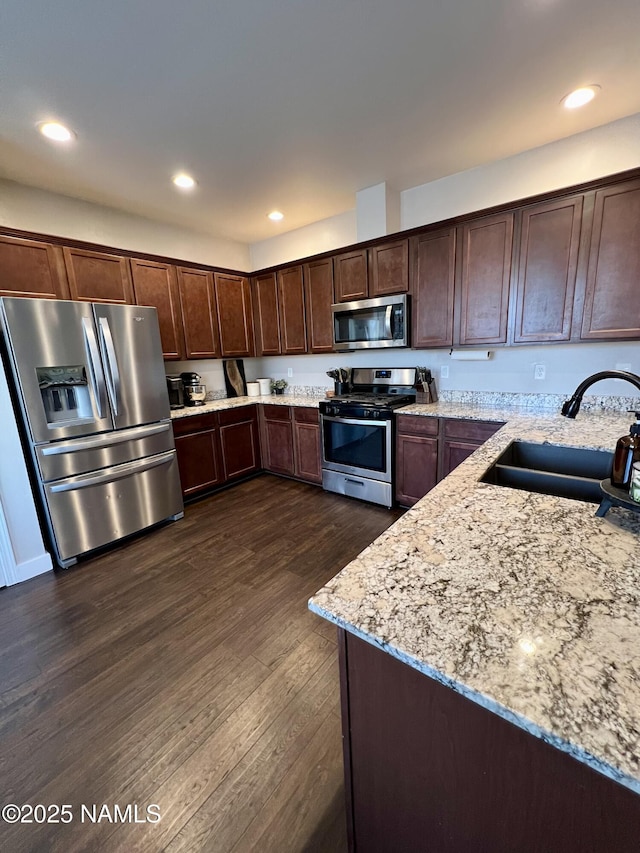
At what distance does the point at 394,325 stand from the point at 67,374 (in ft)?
8.28

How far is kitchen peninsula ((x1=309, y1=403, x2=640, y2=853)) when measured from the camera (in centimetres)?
51

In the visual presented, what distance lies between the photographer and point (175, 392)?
145 inches

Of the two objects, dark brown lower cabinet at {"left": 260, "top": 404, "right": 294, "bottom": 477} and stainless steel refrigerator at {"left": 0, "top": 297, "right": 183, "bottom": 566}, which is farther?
dark brown lower cabinet at {"left": 260, "top": 404, "right": 294, "bottom": 477}

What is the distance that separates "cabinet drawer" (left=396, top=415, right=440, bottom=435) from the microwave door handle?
727 mm

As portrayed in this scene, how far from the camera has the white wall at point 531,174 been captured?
236 centimetres

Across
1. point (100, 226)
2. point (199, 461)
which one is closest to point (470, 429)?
point (199, 461)

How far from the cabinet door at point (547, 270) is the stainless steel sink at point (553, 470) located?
1.16m

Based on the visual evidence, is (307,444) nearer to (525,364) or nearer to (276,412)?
(276,412)

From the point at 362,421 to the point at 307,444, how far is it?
79 centimetres

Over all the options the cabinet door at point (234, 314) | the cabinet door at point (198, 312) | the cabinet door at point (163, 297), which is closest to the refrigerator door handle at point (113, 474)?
the cabinet door at point (163, 297)

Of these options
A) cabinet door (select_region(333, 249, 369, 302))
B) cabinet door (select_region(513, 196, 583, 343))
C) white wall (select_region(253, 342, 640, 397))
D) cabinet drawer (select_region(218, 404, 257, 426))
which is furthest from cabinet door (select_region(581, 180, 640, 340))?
cabinet drawer (select_region(218, 404, 257, 426))

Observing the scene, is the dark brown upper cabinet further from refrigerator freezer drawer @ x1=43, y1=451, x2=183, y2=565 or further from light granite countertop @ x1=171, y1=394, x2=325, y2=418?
refrigerator freezer drawer @ x1=43, y1=451, x2=183, y2=565

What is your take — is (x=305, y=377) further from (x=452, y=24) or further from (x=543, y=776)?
A: (x=543, y=776)

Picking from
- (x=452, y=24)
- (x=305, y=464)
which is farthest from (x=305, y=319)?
(x=452, y=24)
